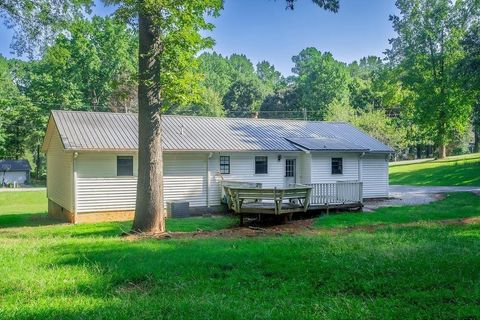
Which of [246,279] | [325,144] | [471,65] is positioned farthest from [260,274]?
[471,65]

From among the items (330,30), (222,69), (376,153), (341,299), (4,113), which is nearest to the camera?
(341,299)

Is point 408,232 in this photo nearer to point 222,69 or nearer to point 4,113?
point 4,113

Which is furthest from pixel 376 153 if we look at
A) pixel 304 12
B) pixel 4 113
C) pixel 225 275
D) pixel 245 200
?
pixel 4 113

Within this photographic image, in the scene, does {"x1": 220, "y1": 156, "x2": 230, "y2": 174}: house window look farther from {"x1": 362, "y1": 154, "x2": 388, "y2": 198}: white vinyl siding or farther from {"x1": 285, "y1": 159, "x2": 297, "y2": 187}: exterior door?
{"x1": 362, "y1": 154, "x2": 388, "y2": 198}: white vinyl siding

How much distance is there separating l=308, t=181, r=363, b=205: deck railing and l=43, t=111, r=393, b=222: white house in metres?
2.74

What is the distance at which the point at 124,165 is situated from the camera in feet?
57.3

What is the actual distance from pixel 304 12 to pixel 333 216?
8.71 meters

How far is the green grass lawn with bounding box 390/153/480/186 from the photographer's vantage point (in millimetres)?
30981

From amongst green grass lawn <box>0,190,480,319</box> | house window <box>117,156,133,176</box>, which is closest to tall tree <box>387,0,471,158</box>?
house window <box>117,156,133,176</box>

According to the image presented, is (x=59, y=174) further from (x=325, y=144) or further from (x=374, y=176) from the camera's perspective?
(x=374, y=176)

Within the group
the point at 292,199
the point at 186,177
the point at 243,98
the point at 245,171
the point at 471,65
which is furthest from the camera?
the point at 243,98

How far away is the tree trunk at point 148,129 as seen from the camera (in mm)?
10969

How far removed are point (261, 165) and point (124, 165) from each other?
673 cm

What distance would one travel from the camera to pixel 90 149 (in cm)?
1622
